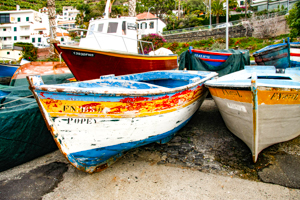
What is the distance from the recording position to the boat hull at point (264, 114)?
2803mm

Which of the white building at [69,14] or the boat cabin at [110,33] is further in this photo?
the white building at [69,14]

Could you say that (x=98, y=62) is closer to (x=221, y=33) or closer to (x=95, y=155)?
(x=95, y=155)

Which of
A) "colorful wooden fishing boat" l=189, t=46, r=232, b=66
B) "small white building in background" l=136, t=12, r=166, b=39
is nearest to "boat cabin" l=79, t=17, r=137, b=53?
"colorful wooden fishing boat" l=189, t=46, r=232, b=66

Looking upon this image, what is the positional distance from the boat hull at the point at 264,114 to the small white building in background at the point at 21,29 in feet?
141

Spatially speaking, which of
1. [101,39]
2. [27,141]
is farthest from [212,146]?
[101,39]

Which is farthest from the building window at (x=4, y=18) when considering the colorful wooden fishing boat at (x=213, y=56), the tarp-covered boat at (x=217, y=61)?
the colorful wooden fishing boat at (x=213, y=56)

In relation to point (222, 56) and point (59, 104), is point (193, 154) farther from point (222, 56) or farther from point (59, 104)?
point (222, 56)

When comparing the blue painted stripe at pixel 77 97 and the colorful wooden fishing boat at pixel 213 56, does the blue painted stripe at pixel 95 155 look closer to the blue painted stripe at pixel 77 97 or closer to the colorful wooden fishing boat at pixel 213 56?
the blue painted stripe at pixel 77 97

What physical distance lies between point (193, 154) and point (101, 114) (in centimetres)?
189

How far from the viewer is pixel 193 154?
11.7 ft

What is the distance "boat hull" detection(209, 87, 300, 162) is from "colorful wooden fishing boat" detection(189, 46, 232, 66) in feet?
13.0

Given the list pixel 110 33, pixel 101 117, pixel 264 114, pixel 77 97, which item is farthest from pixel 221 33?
pixel 77 97

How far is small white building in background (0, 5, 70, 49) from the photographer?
133 ft

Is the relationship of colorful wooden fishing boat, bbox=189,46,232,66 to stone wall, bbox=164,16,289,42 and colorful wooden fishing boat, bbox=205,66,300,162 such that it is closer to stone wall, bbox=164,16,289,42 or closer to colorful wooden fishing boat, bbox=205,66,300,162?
colorful wooden fishing boat, bbox=205,66,300,162
